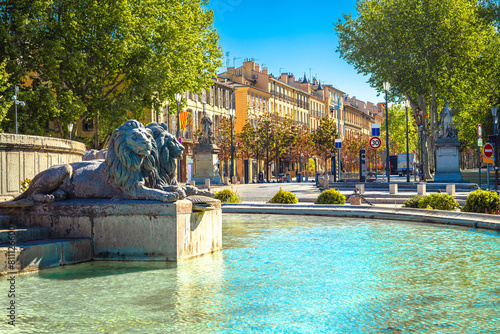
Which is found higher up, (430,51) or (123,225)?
(430,51)

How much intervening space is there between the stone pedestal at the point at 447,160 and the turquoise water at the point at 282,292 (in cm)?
2486

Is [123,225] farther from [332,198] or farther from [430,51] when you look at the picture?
[430,51]

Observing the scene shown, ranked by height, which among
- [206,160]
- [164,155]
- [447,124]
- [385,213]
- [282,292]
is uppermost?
[447,124]

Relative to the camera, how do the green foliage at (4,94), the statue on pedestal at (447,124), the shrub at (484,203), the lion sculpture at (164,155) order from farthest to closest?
the statue on pedestal at (447,124) < the green foliage at (4,94) < the shrub at (484,203) < the lion sculpture at (164,155)

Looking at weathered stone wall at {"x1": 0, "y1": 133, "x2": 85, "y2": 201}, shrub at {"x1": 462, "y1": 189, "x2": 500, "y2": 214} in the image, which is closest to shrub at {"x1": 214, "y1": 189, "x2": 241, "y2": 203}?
shrub at {"x1": 462, "y1": 189, "x2": 500, "y2": 214}

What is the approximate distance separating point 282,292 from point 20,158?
20.7 ft

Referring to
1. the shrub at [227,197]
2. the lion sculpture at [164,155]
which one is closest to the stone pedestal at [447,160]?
the shrub at [227,197]

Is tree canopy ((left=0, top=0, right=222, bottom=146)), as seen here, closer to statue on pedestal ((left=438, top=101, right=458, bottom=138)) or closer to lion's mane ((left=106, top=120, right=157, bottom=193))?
statue on pedestal ((left=438, top=101, right=458, bottom=138))

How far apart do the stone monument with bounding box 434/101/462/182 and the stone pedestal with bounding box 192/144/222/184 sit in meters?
14.8

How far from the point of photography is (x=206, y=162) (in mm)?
39219

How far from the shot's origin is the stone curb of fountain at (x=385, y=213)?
11539mm

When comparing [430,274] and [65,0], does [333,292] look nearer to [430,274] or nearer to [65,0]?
[430,274]

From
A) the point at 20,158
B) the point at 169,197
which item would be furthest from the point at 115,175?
the point at 20,158

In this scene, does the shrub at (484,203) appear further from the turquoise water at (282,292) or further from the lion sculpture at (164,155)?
the lion sculpture at (164,155)
